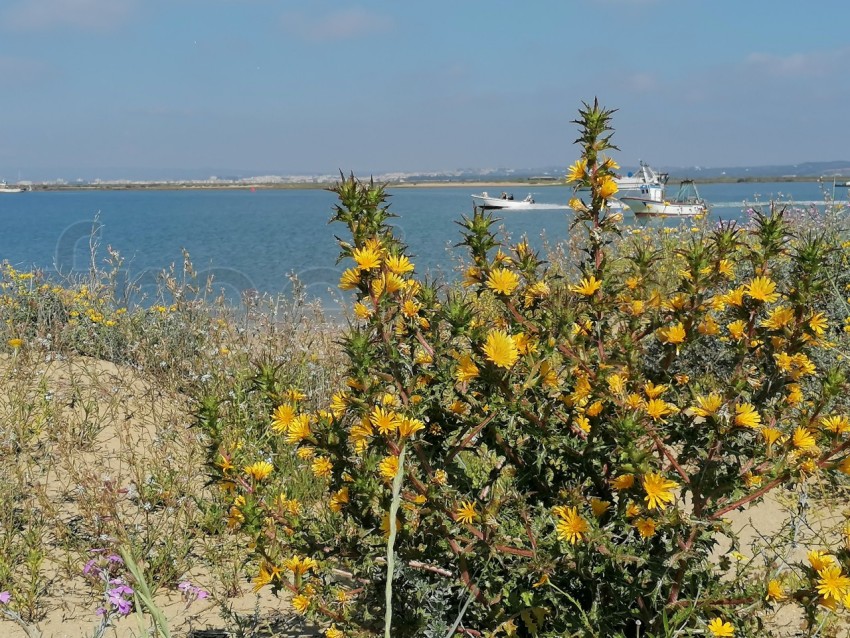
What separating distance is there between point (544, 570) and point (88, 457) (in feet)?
11.1

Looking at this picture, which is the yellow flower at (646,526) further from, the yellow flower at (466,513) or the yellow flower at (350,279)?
the yellow flower at (350,279)

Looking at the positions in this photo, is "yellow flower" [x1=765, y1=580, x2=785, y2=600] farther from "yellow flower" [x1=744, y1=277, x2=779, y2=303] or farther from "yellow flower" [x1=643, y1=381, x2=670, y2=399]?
"yellow flower" [x1=744, y1=277, x2=779, y2=303]

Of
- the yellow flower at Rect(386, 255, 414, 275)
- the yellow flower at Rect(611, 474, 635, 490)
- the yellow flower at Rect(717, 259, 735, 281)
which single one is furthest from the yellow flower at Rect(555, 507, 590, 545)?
the yellow flower at Rect(717, 259, 735, 281)

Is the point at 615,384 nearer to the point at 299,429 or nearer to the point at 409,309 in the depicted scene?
the point at 409,309

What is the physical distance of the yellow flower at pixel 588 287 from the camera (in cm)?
205

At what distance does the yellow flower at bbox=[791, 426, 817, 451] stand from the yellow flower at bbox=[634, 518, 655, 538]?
447 millimetres

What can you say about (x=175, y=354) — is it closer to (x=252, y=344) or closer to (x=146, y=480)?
(x=252, y=344)

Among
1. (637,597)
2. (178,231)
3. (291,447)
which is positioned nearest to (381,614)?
(637,597)

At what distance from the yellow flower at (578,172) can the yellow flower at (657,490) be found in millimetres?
902

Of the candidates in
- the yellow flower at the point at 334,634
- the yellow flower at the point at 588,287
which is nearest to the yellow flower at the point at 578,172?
the yellow flower at the point at 588,287

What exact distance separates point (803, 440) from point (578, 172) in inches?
37.0

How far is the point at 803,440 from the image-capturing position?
1.84 m

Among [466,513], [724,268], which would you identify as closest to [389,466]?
[466,513]

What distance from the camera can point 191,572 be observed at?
130 inches
